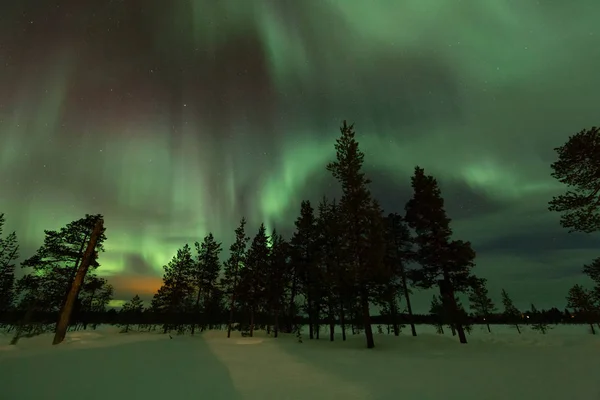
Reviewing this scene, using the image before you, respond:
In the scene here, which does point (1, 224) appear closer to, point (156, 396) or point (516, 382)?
point (156, 396)

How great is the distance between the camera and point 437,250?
22188 mm

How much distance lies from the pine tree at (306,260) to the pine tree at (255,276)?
5.71m

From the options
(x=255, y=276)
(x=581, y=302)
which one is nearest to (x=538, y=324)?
(x=581, y=302)

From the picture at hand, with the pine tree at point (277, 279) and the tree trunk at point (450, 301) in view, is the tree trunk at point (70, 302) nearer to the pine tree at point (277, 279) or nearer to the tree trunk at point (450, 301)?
the pine tree at point (277, 279)

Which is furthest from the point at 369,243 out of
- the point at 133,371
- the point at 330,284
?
the point at 133,371

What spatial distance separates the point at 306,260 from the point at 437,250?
→ 51.0 feet

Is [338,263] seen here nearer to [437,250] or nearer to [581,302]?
[437,250]

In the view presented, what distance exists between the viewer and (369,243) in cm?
2123

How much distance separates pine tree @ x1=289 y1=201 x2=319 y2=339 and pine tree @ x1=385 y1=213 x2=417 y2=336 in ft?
28.6

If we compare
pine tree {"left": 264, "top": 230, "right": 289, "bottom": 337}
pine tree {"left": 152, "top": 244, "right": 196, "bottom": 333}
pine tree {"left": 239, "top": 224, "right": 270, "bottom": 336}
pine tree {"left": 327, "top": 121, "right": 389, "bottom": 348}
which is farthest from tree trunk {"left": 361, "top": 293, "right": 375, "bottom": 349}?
pine tree {"left": 152, "top": 244, "right": 196, "bottom": 333}

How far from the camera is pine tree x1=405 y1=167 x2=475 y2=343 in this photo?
21.5 meters

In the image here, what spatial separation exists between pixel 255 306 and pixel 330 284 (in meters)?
18.6

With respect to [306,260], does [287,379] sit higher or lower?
lower

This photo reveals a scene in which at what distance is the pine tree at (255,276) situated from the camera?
3694 centimetres
